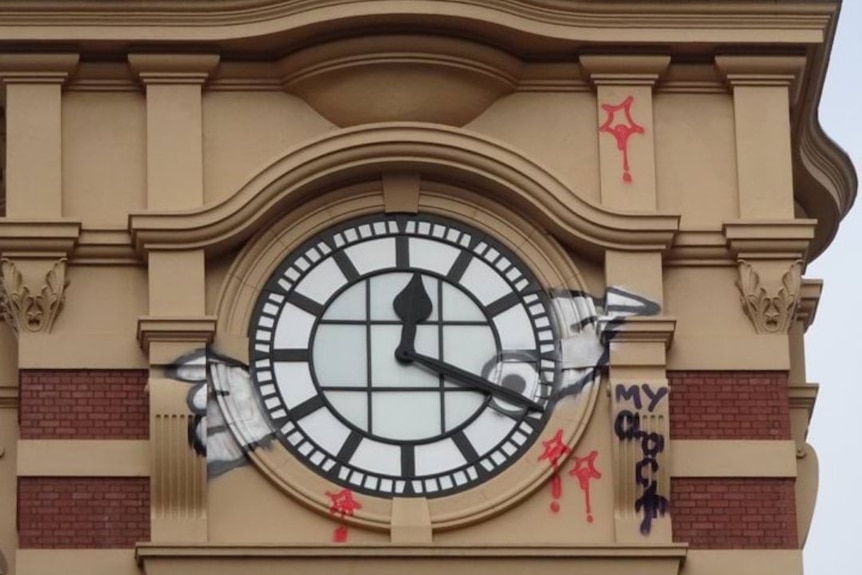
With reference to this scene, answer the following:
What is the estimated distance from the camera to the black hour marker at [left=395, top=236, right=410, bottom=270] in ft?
83.0

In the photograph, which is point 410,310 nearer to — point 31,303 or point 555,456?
point 555,456

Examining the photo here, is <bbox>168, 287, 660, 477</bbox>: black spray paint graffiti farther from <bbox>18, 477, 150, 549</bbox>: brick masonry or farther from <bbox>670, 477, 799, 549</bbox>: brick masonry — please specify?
<bbox>670, 477, 799, 549</bbox>: brick masonry

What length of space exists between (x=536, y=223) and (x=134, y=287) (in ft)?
8.43

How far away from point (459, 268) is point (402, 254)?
37 cm

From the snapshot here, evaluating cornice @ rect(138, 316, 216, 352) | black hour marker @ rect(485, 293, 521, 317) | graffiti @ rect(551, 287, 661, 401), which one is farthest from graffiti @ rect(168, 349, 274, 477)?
graffiti @ rect(551, 287, 661, 401)

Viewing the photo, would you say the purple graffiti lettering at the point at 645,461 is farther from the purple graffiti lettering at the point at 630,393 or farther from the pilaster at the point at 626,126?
the pilaster at the point at 626,126

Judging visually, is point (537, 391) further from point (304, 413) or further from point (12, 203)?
point (12, 203)

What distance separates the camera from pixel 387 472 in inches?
973

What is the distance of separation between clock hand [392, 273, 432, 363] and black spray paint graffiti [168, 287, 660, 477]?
1.88 feet

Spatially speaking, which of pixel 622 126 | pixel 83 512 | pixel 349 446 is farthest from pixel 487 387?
pixel 83 512

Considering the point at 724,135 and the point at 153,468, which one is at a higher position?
the point at 724,135

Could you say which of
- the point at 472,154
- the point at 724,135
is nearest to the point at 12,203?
the point at 472,154

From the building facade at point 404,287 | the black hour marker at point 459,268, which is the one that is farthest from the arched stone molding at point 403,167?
the black hour marker at point 459,268

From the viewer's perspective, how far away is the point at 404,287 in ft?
82.8
